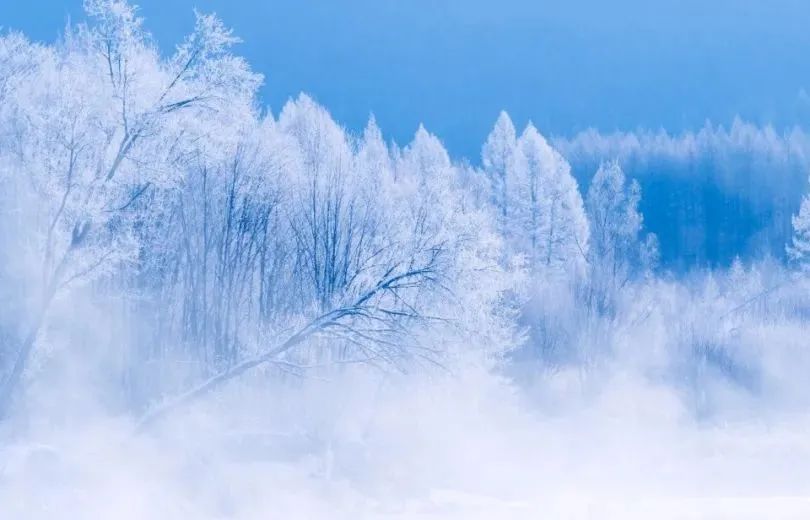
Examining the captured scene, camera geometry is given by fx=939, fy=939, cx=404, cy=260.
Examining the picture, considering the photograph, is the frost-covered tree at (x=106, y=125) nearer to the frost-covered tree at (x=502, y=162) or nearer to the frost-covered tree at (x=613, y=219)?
the frost-covered tree at (x=502, y=162)

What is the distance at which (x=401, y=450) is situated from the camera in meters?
21.6

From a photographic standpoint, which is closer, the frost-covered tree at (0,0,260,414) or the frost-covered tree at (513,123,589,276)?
the frost-covered tree at (0,0,260,414)

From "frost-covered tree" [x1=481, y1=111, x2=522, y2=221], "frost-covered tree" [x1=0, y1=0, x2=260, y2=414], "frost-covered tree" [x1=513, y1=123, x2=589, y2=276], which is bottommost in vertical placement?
"frost-covered tree" [x1=0, y1=0, x2=260, y2=414]

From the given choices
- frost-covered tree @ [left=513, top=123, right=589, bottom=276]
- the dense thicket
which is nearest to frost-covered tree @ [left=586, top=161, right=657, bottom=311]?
frost-covered tree @ [left=513, top=123, right=589, bottom=276]

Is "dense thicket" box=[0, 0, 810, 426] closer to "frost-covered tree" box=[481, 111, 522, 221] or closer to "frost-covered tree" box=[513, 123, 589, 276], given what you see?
"frost-covered tree" box=[513, 123, 589, 276]

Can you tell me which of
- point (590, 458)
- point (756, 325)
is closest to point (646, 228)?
point (756, 325)

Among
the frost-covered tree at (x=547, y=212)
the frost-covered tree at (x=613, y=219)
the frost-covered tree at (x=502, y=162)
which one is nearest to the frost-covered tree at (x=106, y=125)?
the frost-covered tree at (x=547, y=212)

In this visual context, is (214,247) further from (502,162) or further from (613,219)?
(613,219)

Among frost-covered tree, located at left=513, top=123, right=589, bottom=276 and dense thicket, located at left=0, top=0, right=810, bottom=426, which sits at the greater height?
frost-covered tree, located at left=513, top=123, right=589, bottom=276

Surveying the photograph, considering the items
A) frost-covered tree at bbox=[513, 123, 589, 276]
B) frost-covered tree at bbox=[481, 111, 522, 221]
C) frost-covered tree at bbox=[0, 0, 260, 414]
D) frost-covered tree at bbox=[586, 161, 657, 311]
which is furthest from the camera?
frost-covered tree at bbox=[586, 161, 657, 311]

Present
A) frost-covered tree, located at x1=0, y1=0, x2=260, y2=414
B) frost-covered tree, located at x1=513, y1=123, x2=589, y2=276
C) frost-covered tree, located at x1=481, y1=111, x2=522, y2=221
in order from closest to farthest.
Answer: frost-covered tree, located at x1=0, y1=0, x2=260, y2=414
frost-covered tree, located at x1=513, y1=123, x2=589, y2=276
frost-covered tree, located at x1=481, y1=111, x2=522, y2=221

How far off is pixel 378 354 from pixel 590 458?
12.5 meters

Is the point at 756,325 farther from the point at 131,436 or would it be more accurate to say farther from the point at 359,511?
the point at 131,436

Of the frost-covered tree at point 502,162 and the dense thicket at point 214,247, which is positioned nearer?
the dense thicket at point 214,247
